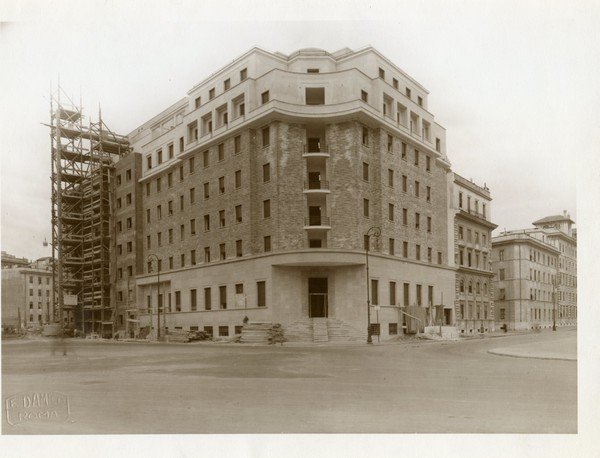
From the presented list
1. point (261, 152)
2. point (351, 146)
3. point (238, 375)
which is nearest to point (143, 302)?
point (261, 152)

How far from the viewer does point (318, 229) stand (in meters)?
39.8

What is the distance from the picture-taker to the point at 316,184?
40.8 meters

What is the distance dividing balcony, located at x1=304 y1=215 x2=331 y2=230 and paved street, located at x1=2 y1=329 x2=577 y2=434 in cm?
2088

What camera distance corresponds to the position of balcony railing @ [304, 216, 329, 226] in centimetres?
3989

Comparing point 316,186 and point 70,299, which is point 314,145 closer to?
point 316,186

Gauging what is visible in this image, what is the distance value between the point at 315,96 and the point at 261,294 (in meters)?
15.8

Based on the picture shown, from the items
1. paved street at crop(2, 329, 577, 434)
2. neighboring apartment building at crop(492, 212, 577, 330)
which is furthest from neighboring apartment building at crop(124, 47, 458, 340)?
paved street at crop(2, 329, 577, 434)

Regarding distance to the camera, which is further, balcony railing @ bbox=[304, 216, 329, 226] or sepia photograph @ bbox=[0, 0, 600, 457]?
balcony railing @ bbox=[304, 216, 329, 226]

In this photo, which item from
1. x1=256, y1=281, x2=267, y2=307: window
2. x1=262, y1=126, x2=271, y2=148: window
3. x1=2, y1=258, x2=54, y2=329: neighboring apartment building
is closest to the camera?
x1=2, y1=258, x2=54, y2=329: neighboring apartment building

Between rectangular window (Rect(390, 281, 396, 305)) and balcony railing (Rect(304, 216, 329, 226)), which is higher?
balcony railing (Rect(304, 216, 329, 226))

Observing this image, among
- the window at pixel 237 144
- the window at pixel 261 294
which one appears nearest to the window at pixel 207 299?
the window at pixel 261 294

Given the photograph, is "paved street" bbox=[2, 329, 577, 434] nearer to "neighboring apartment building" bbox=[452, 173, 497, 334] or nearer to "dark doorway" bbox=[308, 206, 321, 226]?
"dark doorway" bbox=[308, 206, 321, 226]

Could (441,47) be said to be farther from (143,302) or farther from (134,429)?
(143,302)

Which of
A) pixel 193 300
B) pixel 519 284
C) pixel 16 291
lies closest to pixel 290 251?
pixel 193 300
